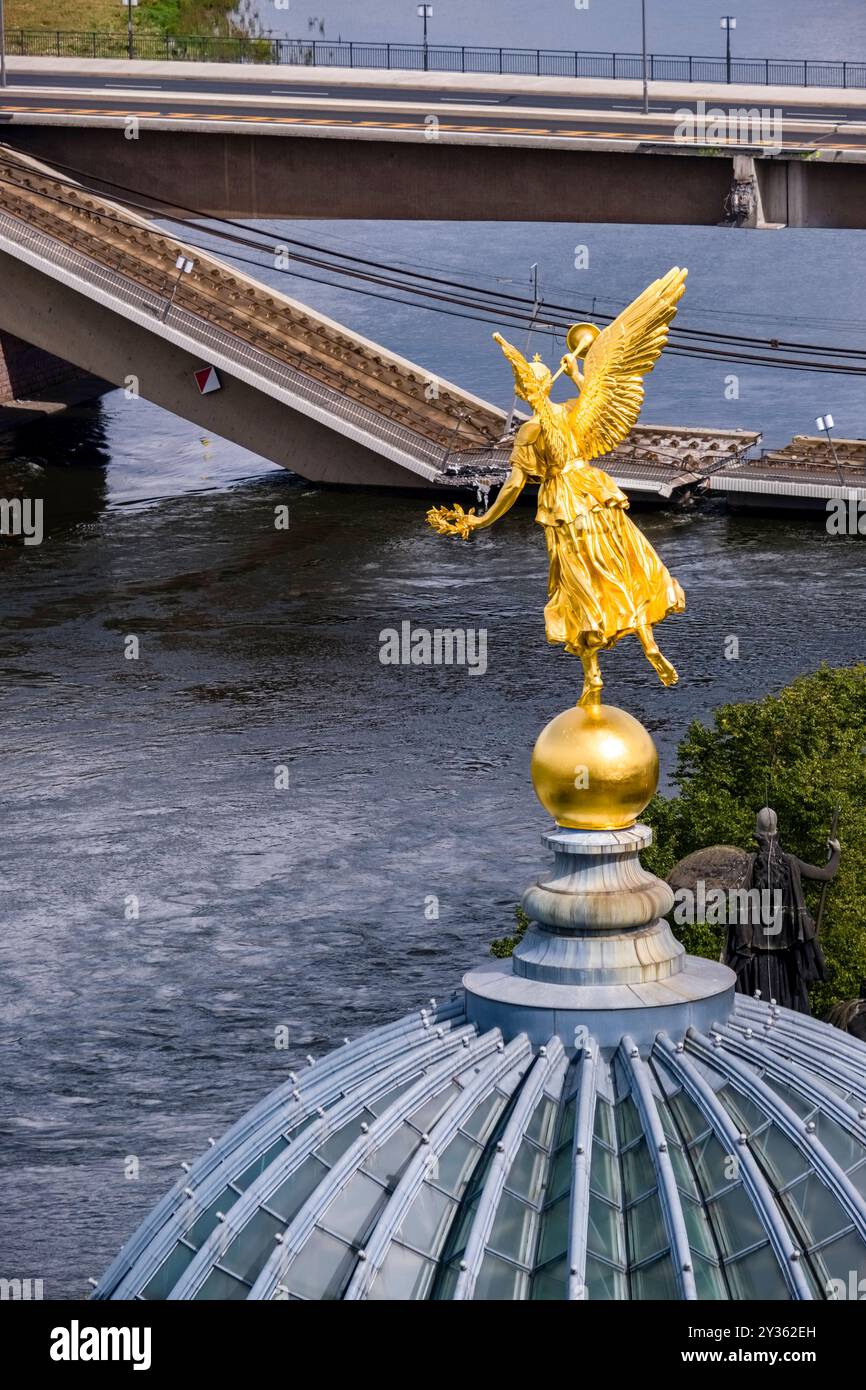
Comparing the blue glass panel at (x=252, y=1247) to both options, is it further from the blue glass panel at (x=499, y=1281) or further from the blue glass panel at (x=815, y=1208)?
the blue glass panel at (x=815, y=1208)

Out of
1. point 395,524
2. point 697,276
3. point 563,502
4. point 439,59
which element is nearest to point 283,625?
point 395,524

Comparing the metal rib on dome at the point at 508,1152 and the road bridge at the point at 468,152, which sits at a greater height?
the road bridge at the point at 468,152

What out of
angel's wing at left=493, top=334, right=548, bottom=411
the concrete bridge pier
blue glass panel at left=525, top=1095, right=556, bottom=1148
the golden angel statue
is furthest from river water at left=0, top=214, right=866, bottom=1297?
angel's wing at left=493, top=334, right=548, bottom=411

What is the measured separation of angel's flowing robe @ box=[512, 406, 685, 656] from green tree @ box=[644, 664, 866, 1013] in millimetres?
28510

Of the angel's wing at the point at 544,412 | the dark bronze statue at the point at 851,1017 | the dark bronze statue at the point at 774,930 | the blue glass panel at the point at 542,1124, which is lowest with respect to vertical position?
the dark bronze statue at the point at 851,1017

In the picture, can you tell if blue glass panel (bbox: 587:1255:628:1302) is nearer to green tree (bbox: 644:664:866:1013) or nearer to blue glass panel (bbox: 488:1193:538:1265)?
blue glass panel (bbox: 488:1193:538:1265)

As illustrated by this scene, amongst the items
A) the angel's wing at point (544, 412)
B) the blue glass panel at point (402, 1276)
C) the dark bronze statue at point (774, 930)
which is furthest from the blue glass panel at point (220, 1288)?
the dark bronze statue at point (774, 930)

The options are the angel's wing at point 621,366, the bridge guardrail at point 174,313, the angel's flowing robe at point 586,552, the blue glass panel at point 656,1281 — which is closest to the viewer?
the blue glass panel at point 656,1281

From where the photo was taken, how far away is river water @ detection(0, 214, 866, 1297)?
55.4 meters

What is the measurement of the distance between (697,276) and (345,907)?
113 metres

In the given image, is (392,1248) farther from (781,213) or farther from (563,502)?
(781,213)

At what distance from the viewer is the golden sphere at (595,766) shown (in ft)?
58.8

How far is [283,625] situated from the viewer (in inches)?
3565

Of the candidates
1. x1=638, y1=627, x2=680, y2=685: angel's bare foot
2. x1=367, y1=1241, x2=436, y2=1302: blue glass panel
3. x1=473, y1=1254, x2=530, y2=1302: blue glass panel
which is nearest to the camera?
x1=473, y1=1254, x2=530, y2=1302: blue glass panel
